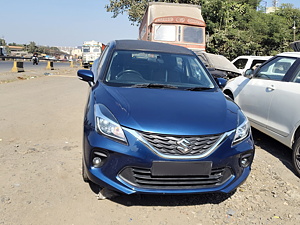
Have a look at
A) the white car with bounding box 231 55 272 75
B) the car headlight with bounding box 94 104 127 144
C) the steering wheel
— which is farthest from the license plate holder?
the white car with bounding box 231 55 272 75

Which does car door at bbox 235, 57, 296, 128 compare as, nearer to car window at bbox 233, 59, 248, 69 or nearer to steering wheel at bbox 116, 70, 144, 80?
steering wheel at bbox 116, 70, 144, 80

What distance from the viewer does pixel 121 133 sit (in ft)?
9.24

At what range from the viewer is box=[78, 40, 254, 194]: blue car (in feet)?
9.00

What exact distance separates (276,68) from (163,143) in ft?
11.9

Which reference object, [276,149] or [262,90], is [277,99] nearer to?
[262,90]

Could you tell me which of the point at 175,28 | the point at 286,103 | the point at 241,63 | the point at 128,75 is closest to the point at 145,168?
the point at 128,75

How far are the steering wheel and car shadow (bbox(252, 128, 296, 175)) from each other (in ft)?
8.29

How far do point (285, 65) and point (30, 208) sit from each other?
13.8ft

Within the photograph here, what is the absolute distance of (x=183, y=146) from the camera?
275cm

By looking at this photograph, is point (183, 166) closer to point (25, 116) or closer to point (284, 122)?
point (284, 122)

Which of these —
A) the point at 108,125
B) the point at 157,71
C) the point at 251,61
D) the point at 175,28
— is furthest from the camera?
the point at 175,28

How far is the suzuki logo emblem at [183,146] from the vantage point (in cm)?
274

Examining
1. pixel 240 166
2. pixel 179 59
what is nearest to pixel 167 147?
pixel 240 166

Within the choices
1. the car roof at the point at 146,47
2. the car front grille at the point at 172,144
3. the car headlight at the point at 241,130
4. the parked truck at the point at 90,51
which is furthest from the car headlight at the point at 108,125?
the parked truck at the point at 90,51
